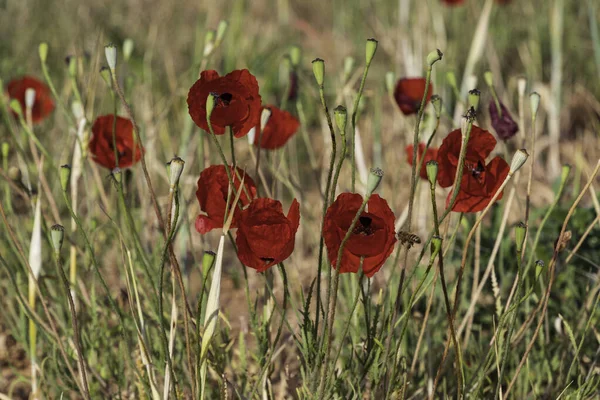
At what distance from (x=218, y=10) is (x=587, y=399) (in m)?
2.64

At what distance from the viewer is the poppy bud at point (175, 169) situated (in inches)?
31.4

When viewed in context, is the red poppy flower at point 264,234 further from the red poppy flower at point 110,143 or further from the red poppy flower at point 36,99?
the red poppy flower at point 36,99

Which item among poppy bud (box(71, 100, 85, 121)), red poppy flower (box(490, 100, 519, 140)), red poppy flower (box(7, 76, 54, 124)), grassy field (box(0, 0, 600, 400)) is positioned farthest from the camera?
red poppy flower (box(7, 76, 54, 124))

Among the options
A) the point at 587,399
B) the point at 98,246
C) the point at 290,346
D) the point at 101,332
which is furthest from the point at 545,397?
the point at 98,246

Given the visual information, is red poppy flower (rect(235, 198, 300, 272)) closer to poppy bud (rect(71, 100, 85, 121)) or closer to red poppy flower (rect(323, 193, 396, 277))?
red poppy flower (rect(323, 193, 396, 277))

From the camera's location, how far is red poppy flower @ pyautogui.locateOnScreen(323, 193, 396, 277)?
0.84 m

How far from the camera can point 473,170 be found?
97 centimetres

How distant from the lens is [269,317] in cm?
107

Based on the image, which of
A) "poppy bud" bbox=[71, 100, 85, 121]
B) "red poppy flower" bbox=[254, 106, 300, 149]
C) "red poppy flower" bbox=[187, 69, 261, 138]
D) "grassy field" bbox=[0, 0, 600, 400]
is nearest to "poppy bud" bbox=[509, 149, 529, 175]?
"grassy field" bbox=[0, 0, 600, 400]

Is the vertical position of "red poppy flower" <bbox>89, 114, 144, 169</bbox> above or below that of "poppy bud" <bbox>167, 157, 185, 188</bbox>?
above

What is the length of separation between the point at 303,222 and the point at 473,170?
0.89 meters

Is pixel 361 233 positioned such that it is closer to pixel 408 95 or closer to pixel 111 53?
pixel 111 53

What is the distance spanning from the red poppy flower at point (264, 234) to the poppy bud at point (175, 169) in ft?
0.32

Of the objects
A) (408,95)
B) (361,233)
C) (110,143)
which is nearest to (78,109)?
(110,143)
